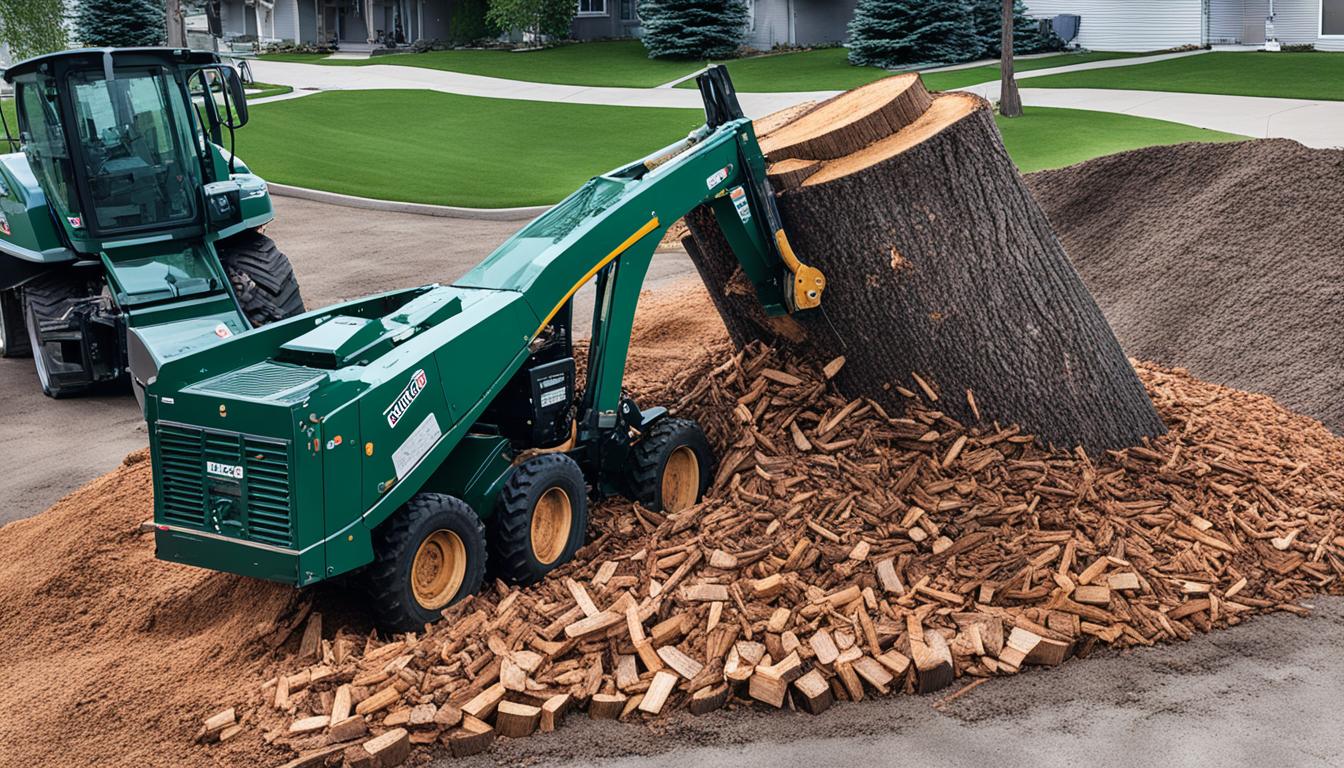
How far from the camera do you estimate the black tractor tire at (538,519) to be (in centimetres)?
Answer: 598

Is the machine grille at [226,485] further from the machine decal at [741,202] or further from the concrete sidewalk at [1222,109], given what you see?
the concrete sidewalk at [1222,109]

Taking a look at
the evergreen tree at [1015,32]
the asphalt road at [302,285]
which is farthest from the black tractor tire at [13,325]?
the evergreen tree at [1015,32]

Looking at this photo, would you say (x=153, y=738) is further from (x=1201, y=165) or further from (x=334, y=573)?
(x=1201, y=165)

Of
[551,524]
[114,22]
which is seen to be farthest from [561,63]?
[551,524]

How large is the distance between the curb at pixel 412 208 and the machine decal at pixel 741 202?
1124cm

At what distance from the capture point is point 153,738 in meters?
5.27

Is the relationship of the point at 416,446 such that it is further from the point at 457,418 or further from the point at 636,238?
the point at 636,238

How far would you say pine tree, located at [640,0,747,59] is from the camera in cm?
3953

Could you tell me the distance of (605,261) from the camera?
20.7 ft

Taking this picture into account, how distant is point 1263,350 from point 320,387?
270 inches

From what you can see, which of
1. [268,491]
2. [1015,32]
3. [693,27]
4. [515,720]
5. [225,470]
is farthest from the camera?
[693,27]

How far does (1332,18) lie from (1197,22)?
3.37 metres

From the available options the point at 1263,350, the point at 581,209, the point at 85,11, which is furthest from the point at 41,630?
the point at 85,11

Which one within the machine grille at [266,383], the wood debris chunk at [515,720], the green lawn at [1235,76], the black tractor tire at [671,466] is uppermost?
the green lawn at [1235,76]
